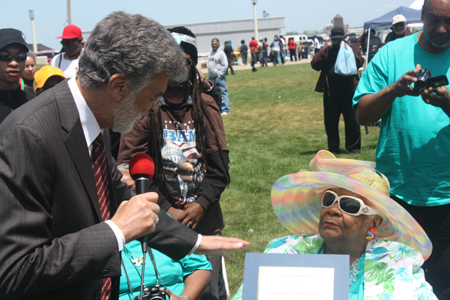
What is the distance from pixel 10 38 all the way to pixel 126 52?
303 centimetres

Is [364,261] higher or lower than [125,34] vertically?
lower

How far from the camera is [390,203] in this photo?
2371 millimetres

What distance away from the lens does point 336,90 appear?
8156 mm

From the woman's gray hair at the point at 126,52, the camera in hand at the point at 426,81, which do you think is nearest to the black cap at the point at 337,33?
the camera in hand at the point at 426,81

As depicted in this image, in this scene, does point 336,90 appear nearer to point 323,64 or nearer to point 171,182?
point 323,64

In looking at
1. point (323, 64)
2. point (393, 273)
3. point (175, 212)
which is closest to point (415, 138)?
point (393, 273)

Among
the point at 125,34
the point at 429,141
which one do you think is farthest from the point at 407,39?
the point at 125,34

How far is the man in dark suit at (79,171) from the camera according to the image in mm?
1416

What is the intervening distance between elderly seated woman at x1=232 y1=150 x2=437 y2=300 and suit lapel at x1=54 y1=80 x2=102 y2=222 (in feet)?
4.05

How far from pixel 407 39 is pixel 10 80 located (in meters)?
3.38

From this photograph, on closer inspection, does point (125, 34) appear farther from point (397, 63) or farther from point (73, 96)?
point (397, 63)

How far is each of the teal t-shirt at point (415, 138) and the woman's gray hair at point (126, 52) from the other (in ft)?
5.79

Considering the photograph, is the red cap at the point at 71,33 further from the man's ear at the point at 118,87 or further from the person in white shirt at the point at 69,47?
the man's ear at the point at 118,87

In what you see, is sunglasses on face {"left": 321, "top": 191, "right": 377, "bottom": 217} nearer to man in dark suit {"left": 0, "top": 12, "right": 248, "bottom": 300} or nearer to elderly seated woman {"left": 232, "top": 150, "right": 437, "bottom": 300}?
elderly seated woman {"left": 232, "top": 150, "right": 437, "bottom": 300}
